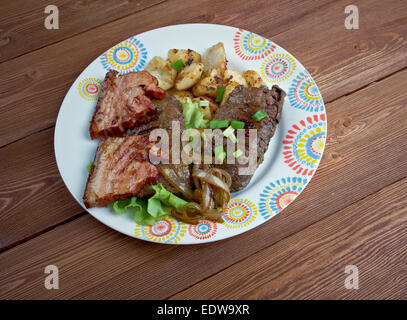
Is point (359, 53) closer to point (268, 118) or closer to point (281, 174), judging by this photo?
point (268, 118)

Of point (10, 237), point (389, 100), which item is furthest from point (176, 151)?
point (389, 100)

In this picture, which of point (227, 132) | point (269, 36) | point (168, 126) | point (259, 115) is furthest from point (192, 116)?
point (269, 36)

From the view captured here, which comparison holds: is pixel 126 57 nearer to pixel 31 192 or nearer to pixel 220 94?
pixel 220 94

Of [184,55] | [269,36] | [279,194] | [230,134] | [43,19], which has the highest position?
[43,19]

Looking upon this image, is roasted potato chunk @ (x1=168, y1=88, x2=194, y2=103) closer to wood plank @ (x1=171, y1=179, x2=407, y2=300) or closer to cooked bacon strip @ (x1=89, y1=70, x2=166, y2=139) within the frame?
cooked bacon strip @ (x1=89, y1=70, x2=166, y2=139)

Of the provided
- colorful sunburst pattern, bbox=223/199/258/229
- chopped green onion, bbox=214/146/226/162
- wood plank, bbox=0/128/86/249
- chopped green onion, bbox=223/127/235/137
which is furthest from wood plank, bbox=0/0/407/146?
colorful sunburst pattern, bbox=223/199/258/229

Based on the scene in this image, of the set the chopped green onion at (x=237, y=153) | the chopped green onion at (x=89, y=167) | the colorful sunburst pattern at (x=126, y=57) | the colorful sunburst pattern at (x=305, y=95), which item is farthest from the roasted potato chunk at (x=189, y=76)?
the chopped green onion at (x=89, y=167)

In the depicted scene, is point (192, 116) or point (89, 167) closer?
point (89, 167)
